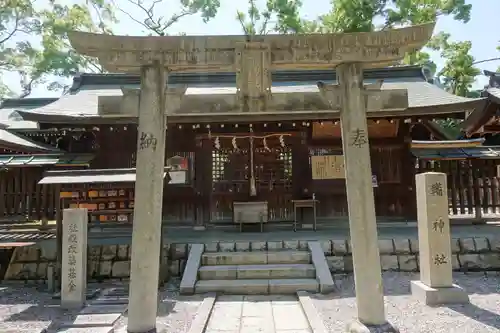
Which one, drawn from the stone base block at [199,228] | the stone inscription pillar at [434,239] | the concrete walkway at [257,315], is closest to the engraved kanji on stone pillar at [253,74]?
the concrete walkway at [257,315]

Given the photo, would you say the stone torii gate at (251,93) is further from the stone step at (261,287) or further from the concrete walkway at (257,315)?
the stone step at (261,287)

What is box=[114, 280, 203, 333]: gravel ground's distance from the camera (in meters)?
5.47

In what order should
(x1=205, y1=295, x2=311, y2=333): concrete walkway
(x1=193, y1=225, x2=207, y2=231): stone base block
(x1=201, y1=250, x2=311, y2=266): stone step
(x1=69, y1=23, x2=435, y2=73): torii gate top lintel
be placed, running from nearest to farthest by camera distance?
1. (x1=69, y1=23, x2=435, y2=73): torii gate top lintel
2. (x1=205, y1=295, x2=311, y2=333): concrete walkway
3. (x1=201, y1=250, x2=311, y2=266): stone step
4. (x1=193, y1=225, x2=207, y2=231): stone base block

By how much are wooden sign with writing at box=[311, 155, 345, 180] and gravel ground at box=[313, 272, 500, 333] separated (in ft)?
13.8

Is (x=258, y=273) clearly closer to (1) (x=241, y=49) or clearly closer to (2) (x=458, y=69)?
(1) (x=241, y=49)

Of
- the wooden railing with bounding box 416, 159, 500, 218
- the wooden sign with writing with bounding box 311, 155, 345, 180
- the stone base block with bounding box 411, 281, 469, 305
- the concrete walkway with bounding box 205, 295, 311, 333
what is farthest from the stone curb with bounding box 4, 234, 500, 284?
the wooden sign with writing with bounding box 311, 155, 345, 180

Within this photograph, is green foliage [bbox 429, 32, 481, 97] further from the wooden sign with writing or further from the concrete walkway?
the concrete walkway

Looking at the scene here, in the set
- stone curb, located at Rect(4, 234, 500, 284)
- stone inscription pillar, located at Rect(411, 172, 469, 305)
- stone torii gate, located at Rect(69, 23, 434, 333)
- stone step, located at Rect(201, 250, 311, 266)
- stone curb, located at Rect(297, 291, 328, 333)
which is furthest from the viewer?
stone curb, located at Rect(4, 234, 500, 284)

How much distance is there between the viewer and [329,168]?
448 inches

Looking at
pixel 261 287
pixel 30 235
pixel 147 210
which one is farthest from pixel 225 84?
pixel 147 210

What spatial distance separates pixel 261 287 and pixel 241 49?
4718mm

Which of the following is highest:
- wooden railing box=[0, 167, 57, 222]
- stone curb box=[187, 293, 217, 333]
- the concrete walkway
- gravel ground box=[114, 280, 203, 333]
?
wooden railing box=[0, 167, 57, 222]

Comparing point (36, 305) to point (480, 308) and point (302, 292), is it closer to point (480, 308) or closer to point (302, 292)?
point (302, 292)

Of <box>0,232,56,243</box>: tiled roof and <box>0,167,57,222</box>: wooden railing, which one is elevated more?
<box>0,167,57,222</box>: wooden railing
